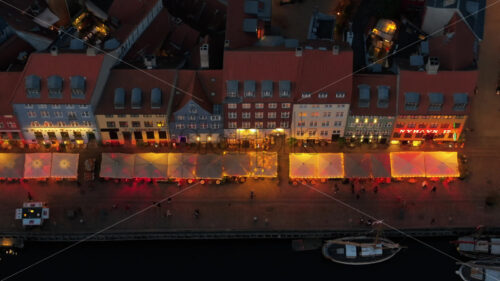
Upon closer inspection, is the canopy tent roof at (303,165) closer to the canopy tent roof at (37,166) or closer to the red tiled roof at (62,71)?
the red tiled roof at (62,71)

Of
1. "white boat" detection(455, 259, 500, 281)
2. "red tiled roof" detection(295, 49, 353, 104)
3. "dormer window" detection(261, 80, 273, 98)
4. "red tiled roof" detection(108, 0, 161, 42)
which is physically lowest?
"white boat" detection(455, 259, 500, 281)

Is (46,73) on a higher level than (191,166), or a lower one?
higher

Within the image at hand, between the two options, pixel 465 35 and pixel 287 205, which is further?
pixel 465 35

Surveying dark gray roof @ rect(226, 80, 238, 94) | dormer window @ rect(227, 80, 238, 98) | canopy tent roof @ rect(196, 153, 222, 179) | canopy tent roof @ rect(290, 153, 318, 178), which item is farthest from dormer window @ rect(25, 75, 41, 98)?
canopy tent roof @ rect(290, 153, 318, 178)

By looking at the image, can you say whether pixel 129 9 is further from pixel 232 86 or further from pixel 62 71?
pixel 232 86

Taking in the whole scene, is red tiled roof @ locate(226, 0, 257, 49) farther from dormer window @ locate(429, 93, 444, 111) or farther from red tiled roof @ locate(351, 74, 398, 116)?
dormer window @ locate(429, 93, 444, 111)

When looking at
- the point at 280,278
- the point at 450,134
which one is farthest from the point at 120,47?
the point at 450,134

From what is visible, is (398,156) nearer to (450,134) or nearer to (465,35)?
(450,134)

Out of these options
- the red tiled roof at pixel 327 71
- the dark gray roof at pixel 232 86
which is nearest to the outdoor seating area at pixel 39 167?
the dark gray roof at pixel 232 86
